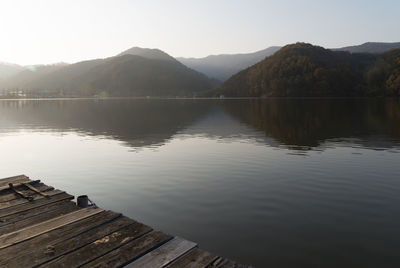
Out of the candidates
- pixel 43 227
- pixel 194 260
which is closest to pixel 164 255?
pixel 194 260

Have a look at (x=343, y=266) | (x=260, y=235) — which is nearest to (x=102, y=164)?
(x=260, y=235)

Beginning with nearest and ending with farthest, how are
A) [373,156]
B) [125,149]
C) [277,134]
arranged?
[373,156], [125,149], [277,134]

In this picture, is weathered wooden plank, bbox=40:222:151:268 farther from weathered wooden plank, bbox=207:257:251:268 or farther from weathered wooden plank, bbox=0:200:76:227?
weathered wooden plank, bbox=0:200:76:227

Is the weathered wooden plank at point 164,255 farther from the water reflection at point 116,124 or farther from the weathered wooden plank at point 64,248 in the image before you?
the water reflection at point 116,124

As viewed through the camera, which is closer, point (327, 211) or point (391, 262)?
point (391, 262)

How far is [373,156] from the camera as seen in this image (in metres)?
30.1

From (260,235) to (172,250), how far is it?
218 inches

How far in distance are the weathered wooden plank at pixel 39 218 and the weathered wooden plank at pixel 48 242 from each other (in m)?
1.59

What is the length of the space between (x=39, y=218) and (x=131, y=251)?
5208mm

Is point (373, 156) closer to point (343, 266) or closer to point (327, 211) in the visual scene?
point (327, 211)

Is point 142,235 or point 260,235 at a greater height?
point 142,235

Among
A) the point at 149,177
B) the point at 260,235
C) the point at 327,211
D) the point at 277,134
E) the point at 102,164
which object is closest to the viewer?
the point at 260,235

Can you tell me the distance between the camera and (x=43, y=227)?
10836mm

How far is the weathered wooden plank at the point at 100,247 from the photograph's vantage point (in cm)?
841
